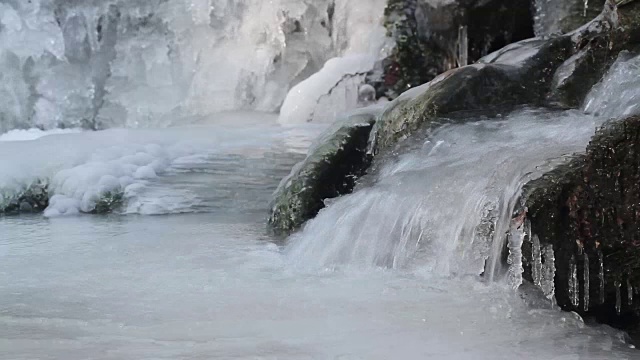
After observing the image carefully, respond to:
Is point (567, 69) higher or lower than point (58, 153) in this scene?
higher

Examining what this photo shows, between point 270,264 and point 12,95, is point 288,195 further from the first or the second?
point 12,95

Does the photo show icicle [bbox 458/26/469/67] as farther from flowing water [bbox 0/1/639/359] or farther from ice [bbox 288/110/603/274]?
ice [bbox 288/110/603/274]

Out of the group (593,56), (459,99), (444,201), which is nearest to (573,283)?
(444,201)

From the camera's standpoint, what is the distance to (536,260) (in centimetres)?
→ 274

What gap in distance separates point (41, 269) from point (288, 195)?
1.56m

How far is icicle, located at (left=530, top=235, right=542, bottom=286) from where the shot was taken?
2.71 metres

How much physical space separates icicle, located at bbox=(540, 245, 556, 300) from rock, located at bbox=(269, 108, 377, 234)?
2.01m

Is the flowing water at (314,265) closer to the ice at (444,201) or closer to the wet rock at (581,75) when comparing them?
the ice at (444,201)

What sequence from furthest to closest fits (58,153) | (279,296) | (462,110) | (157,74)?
(157,74)
(58,153)
(462,110)
(279,296)

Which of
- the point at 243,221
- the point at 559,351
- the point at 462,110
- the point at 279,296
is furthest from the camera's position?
the point at 243,221

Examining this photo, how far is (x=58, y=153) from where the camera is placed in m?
6.63

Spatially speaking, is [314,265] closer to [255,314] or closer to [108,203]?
[255,314]

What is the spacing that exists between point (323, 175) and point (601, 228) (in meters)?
2.34

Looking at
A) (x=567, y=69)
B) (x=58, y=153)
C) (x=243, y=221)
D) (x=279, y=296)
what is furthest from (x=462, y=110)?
(x=58, y=153)
